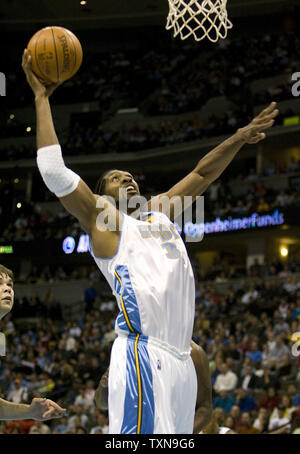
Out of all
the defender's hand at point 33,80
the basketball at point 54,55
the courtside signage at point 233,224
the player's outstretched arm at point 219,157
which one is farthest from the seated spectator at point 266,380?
the defender's hand at point 33,80

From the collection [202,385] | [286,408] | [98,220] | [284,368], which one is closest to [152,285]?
[98,220]

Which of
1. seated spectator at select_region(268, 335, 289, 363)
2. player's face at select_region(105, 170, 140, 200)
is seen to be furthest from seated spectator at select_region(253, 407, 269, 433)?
player's face at select_region(105, 170, 140, 200)

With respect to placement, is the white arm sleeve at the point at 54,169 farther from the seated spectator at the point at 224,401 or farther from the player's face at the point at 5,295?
the seated spectator at the point at 224,401

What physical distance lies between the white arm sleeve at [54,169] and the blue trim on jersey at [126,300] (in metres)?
0.50

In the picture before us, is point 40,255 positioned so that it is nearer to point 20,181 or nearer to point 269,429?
point 20,181

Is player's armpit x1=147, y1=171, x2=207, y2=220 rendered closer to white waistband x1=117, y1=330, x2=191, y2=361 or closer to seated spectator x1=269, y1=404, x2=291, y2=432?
white waistband x1=117, y1=330, x2=191, y2=361

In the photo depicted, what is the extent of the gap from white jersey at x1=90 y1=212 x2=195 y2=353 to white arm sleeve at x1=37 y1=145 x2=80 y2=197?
1.37 feet

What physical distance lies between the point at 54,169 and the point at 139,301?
75cm

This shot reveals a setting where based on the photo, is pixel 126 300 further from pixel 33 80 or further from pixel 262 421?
pixel 262 421

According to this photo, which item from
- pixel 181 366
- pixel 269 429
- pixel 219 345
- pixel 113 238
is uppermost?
pixel 113 238

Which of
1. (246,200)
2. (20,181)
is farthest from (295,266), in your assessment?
(20,181)

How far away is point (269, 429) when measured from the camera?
10.7 metres

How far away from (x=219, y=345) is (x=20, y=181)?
14.7m

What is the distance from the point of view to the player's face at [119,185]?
3.93 metres
